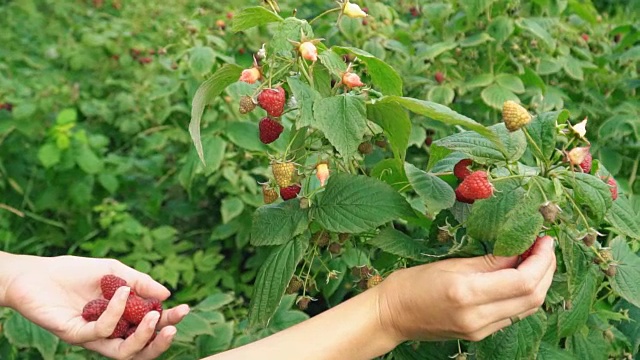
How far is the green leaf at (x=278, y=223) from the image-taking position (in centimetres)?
115

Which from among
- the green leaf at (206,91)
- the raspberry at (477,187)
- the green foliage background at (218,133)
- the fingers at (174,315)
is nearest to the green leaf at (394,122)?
the raspberry at (477,187)

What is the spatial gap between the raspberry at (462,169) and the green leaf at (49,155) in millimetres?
1881

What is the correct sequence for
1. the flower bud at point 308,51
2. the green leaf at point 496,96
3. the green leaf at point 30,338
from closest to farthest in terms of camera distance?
the flower bud at point 308,51
the green leaf at point 30,338
the green leaf at point 496,96

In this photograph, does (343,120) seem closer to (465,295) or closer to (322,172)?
(322,172)

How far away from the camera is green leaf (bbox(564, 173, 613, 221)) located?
3.13 ft

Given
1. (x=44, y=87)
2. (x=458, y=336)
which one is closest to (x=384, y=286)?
(x=458, y=336)

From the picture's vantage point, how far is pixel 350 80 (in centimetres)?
103

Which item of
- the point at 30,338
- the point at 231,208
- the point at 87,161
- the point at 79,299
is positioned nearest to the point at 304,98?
the point at 79,299

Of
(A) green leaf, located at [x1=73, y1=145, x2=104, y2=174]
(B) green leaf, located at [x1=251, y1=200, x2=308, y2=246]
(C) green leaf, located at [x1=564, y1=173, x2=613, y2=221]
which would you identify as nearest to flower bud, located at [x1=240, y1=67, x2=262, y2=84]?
(B) green leaf, located at [x1=251, y1=200, x2=308, y2=246]

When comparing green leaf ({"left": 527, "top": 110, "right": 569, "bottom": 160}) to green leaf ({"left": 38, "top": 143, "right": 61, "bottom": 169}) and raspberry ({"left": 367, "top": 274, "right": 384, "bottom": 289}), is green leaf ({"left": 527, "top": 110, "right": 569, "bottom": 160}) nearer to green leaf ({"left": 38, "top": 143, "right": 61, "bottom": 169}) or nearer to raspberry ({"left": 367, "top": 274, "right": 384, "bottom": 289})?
raspberry ({"left": 367, "top": 274, "right": 384, "bottom": 289})

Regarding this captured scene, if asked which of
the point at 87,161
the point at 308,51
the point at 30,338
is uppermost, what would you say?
the point at 308,51

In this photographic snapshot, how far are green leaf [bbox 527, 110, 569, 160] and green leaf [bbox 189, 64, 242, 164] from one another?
420 mm

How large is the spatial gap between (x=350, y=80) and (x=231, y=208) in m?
1.19

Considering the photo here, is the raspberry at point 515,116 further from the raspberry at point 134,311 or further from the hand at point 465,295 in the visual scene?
the raspberry at point 134,311
